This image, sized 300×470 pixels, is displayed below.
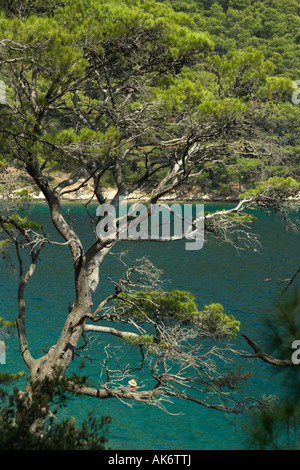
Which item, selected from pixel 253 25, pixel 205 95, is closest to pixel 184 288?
pixel 205 95

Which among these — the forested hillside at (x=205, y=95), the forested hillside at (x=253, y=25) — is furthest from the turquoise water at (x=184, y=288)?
the forested hillside at (x=253, y=25)

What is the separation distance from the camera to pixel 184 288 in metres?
23.0

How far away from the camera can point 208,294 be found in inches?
863

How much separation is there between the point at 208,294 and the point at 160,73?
43.2 feet

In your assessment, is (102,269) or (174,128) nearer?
(174,128)

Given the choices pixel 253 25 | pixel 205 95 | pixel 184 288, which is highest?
pixel 253 25

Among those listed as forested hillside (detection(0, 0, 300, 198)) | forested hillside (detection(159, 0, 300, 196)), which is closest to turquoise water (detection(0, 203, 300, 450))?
forested hillside (detection(0, 0, 300, 198))

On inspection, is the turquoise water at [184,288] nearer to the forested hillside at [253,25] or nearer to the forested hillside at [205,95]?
the forested hillside at [205,95]

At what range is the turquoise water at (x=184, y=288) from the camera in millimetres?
10875

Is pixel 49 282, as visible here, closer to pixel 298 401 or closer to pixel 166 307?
pixel 166 307

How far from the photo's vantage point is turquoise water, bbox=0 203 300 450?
10875 mm

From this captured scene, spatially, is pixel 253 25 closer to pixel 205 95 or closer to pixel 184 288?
pixel 184 288

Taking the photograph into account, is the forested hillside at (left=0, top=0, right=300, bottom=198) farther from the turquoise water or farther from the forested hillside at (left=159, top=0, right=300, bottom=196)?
the forested hillside at (left=159, top=0, right=300, bottom=196)
